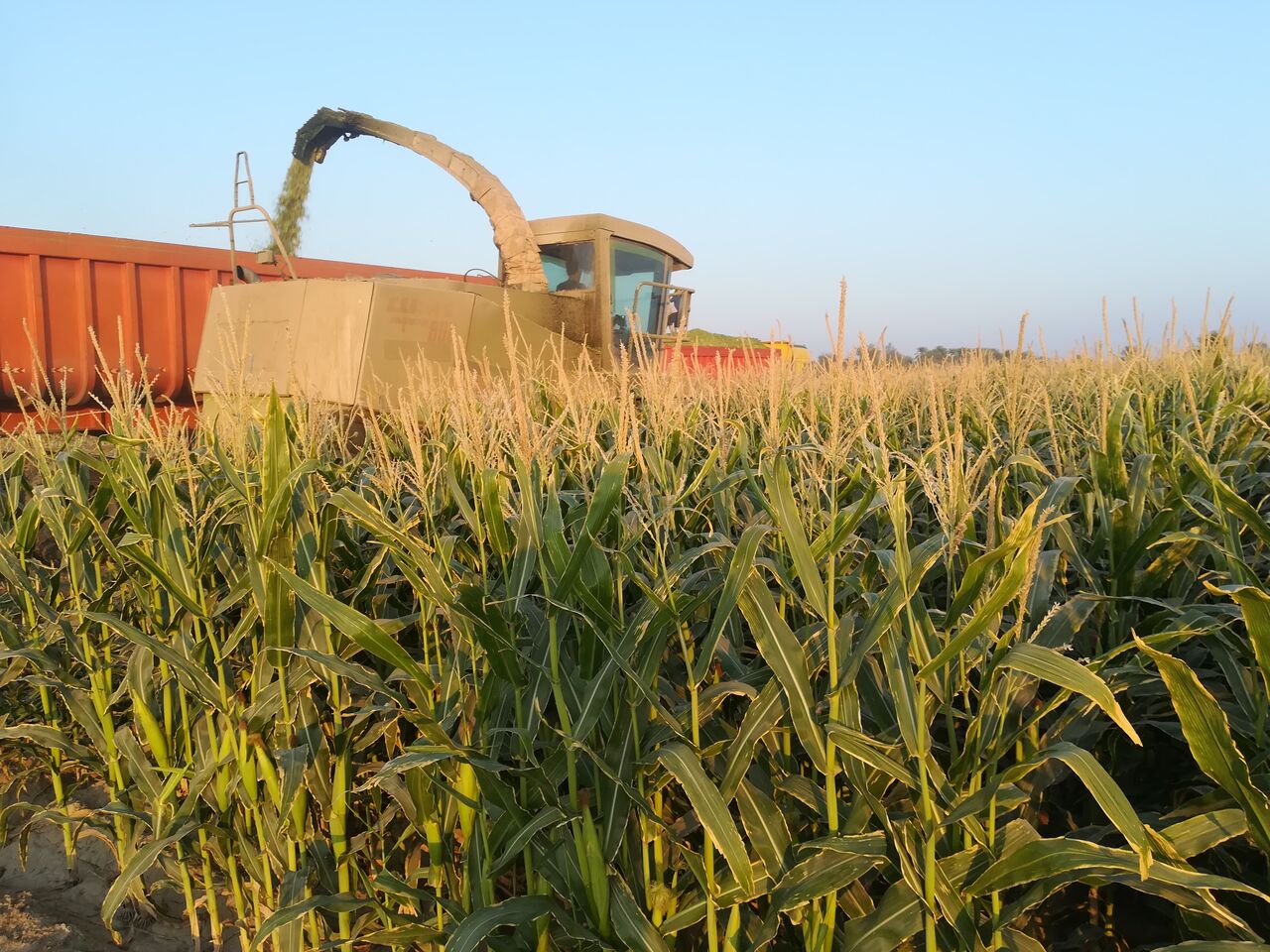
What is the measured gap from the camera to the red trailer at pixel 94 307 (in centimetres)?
715

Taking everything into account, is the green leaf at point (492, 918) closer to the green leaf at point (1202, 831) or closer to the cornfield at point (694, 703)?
the cornfield at point (694, 703)

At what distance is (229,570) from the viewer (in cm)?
232

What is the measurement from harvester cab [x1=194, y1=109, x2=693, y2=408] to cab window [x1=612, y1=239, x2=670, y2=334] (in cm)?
1

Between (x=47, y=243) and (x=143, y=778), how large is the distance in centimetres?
676

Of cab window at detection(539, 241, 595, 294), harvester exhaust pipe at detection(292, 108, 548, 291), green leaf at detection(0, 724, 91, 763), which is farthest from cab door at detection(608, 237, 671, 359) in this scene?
green leaf at detection(0, 724, 91, 763)

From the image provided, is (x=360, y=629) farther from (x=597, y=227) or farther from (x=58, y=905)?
(x=597, y=227)

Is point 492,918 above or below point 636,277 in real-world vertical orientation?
below

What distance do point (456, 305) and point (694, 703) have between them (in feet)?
14.6

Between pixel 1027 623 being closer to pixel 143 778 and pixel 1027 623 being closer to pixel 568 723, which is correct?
pixel 568 723

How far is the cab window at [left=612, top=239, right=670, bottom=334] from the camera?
6.79m

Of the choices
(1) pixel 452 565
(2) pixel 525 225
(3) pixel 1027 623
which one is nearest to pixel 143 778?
(1) pixel 452 565

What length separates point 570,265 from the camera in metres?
6.83

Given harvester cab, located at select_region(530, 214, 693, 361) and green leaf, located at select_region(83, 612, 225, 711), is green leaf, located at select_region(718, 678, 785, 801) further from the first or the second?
harvester cab, located at select_region(530, 214, 693, 361)

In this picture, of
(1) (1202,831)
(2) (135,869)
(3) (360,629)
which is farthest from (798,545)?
(2) (135,869)
